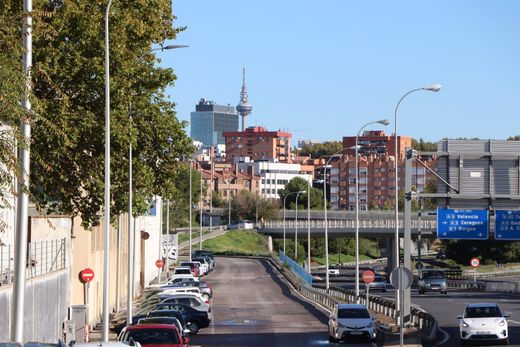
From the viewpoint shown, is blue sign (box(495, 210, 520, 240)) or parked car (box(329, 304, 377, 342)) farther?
blue sign (box(495, 210, 520, 240))

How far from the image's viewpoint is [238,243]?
14662 cm

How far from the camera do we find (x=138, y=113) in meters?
41.4

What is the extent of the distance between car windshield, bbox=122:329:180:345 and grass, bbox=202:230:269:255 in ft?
354

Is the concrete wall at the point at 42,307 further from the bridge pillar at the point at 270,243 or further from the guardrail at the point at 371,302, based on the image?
the bridge pillar at the point at 270,243

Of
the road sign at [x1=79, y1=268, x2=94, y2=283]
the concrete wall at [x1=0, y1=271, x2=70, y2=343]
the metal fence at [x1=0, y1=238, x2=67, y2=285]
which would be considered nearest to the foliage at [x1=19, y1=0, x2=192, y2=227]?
the metal fence at [x1=0, y1=238, x2=67, y2=285]

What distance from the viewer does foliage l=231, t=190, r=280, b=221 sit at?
17512cm

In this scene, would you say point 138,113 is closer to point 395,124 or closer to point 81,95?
point 81,95

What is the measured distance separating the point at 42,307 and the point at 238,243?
11326 centimetres

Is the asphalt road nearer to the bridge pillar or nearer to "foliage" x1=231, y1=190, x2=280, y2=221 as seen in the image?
the bridge pillar

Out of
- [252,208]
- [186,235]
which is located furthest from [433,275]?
[252,208]

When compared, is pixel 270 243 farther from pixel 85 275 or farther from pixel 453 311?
pixel 85 275

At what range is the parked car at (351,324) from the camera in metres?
40.7

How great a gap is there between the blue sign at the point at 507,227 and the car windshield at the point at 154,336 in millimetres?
27901

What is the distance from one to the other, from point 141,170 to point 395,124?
39.7 ft
